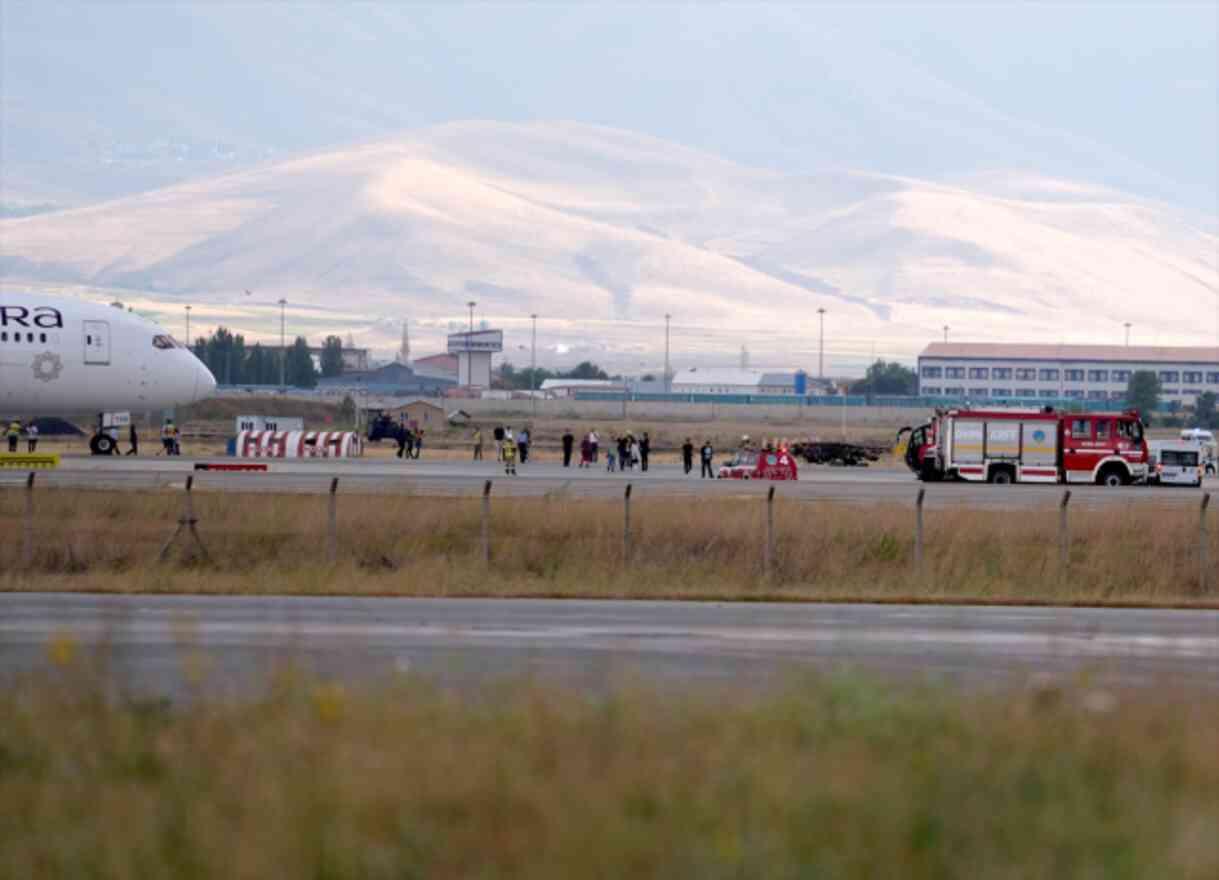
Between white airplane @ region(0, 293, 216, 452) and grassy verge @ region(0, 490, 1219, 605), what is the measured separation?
2156 cm

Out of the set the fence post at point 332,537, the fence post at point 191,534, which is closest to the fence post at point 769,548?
the fence post at point 332,537

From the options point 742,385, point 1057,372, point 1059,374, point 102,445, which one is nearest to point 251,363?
point 742,385

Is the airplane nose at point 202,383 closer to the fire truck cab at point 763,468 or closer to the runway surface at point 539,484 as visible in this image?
the runway surface at point 539,484

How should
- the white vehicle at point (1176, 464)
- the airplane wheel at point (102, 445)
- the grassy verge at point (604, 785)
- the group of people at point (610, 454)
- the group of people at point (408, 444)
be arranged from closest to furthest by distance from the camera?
the grassy verge at point (604, 785) < the white vehicle at point (1176, 464) < the group of people at point (610, 454) < the airplane wheel at point (102, 445) < the group of people at point (408, 444)

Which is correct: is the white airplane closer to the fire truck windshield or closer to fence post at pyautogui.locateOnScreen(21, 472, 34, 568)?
fence post at pyautogui.locateOnScreen(21, 472, 34, 568)

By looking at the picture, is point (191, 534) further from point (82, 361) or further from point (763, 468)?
point (763, 468)

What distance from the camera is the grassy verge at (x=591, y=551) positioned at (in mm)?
29547

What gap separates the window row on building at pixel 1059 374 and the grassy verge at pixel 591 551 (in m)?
155

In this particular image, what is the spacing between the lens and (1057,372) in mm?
190125

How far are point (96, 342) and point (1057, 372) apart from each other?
14442 cm

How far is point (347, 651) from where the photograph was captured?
1925 cm

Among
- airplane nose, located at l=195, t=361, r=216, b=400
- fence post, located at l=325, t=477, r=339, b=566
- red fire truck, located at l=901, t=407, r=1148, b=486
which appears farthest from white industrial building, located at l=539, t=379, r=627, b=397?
fence post, located at l=325, t=477, r=339, b=566

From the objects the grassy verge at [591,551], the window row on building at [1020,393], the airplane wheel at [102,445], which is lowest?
the grassy verge at [591,551]

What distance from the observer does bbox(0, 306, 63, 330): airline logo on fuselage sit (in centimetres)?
5909
